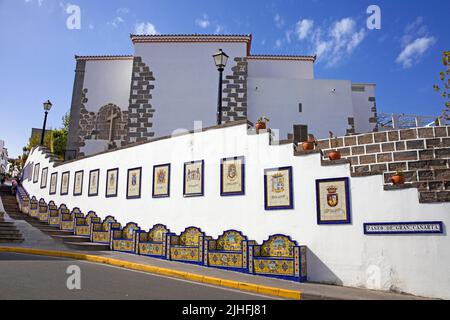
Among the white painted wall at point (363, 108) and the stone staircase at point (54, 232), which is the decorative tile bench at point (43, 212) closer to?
the stone staircase at point (54, 232)

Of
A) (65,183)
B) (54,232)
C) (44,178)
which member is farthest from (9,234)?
(44,178)

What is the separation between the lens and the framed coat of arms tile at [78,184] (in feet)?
50.3

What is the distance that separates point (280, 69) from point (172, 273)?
1666 centimetres

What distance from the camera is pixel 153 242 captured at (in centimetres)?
1140

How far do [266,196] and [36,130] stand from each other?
4568 centimetres

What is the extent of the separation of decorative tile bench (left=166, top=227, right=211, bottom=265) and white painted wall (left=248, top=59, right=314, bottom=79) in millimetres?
14064

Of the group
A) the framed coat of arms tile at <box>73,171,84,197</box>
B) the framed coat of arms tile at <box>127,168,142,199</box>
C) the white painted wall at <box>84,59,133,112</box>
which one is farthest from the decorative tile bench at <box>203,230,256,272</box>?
the white painted wall at <box>84,59,133,112</box>

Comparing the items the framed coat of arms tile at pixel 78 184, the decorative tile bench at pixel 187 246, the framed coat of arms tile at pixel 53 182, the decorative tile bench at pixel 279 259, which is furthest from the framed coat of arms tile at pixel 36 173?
the decorative tile bench at pixel 279 259

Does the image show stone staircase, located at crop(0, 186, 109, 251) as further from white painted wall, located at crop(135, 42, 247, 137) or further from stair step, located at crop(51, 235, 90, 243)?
white painted wall, located at crop(135, 42, 247, 137)

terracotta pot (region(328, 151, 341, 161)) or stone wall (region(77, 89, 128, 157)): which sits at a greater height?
stone wall (region(77, 89, 128, 157))

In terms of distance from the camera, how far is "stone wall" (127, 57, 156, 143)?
798 inches

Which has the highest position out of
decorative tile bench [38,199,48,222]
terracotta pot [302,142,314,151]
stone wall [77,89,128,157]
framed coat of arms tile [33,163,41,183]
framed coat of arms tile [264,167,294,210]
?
stone wall [77,89,128,157]

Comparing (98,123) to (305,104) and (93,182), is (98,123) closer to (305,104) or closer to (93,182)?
(93,182)

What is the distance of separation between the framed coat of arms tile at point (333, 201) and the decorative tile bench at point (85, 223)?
8418 mm
